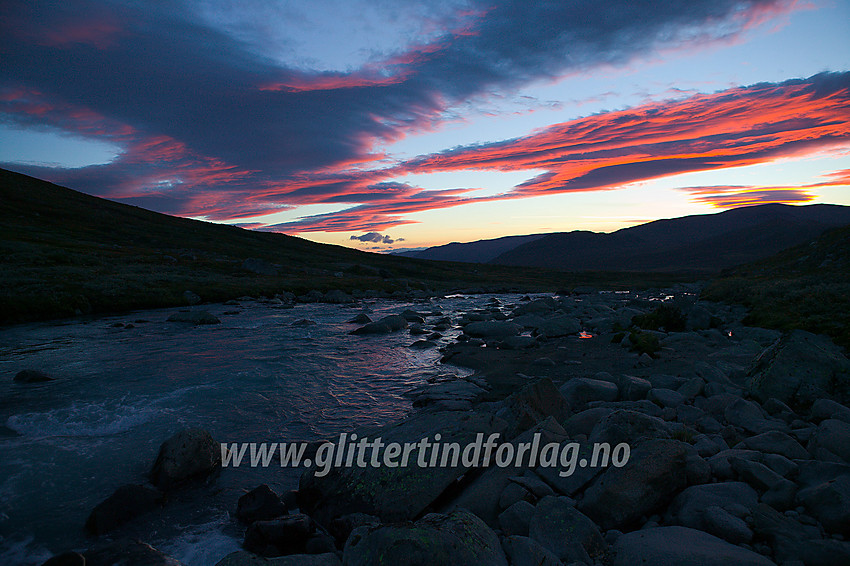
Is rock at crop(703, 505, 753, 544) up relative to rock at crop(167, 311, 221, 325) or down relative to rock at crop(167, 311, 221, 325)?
up

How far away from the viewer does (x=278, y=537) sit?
5.08 metres

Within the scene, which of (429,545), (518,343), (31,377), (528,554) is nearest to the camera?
(429,545)

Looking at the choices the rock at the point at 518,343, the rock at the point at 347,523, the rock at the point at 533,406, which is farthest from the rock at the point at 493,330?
the rock at the point at 347,523

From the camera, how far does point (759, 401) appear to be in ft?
25.1

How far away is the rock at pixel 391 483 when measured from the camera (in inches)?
218

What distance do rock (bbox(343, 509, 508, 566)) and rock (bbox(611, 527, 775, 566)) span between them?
1243 mm

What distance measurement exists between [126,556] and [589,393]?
27.1ft

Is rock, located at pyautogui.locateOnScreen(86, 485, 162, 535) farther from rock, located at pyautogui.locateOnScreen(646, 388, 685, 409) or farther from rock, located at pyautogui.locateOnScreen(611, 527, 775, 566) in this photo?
rock, located at pyautogui.locateOnScreen(646, 388, 685, 409)

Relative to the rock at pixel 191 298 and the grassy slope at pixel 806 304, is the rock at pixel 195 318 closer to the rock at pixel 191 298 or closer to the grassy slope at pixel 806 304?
the rock at pixel 191 298

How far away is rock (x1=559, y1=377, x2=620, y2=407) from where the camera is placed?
884 centimetres

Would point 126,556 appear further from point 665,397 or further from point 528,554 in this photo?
point 665,397

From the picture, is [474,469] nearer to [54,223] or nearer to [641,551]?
[641,551]

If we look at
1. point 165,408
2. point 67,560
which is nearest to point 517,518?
point 67,560

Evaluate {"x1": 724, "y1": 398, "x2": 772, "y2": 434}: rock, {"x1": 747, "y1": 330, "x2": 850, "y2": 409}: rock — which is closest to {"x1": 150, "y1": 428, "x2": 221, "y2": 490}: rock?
{"x1": 724, "y1": 398, "x2": 772, "y2": 434}: rock
